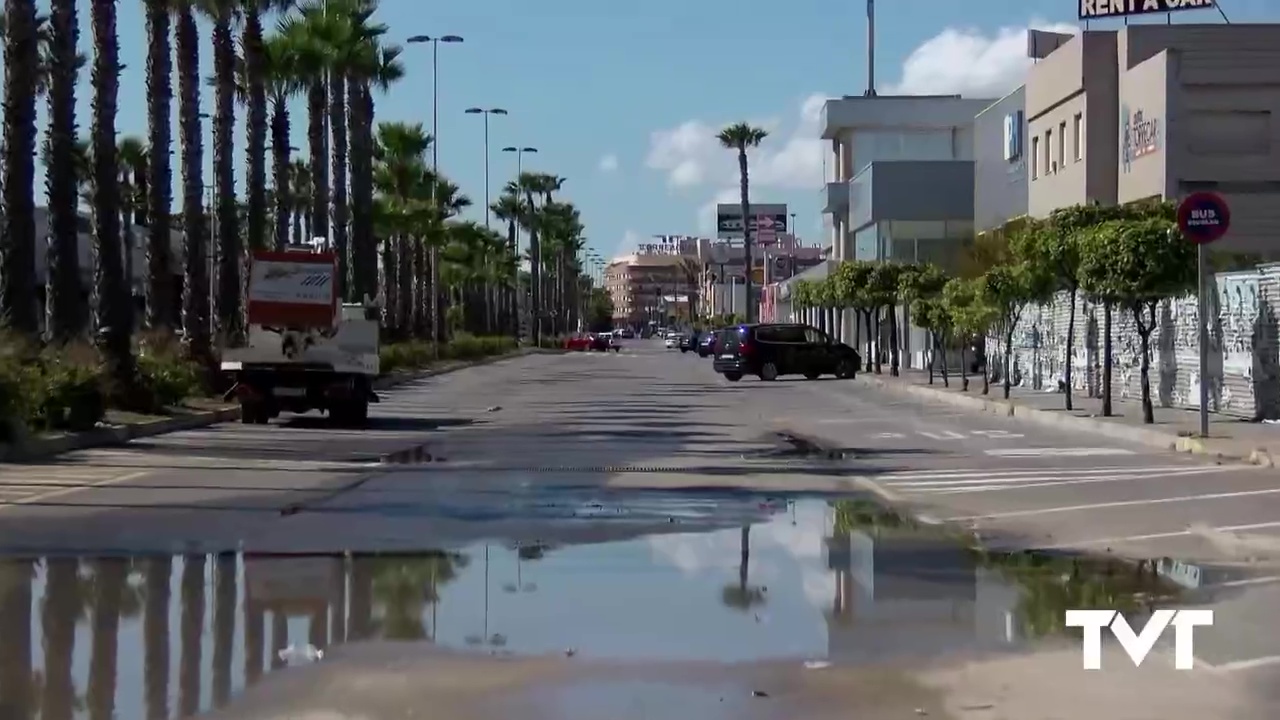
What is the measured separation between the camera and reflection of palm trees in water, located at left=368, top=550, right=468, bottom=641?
9648 millimetres

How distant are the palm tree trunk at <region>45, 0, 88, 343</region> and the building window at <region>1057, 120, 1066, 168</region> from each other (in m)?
29.6

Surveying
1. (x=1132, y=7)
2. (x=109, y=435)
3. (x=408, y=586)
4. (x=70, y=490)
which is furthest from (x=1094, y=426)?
(x=1132, y=7)

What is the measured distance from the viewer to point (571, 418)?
3192 cm

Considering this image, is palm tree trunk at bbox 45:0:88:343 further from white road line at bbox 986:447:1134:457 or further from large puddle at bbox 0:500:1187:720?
large puddle at bbox 0:500:1187:720

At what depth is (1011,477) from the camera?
1914cm

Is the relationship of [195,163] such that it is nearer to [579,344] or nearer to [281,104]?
[281,104]

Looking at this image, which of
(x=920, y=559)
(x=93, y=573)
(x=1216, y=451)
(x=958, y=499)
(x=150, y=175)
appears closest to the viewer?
(x=93, y=573)

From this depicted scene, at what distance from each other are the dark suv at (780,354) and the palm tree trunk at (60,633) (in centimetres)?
4237

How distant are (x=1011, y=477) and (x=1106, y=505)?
317 centimetres

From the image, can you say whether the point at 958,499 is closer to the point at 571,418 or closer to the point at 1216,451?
the point at 1216,451

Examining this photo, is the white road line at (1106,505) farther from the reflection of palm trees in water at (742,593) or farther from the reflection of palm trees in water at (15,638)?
the reflection of palm trees in water at (15,638)

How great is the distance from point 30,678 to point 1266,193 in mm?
38810

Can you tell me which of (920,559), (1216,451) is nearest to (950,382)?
(1216,451)

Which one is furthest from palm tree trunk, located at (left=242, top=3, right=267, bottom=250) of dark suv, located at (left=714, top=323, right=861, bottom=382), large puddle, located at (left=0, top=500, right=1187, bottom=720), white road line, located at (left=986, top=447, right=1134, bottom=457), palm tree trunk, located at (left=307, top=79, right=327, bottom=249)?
large puddle, located at (left=0, top=500, right=1187, bottom=720)
